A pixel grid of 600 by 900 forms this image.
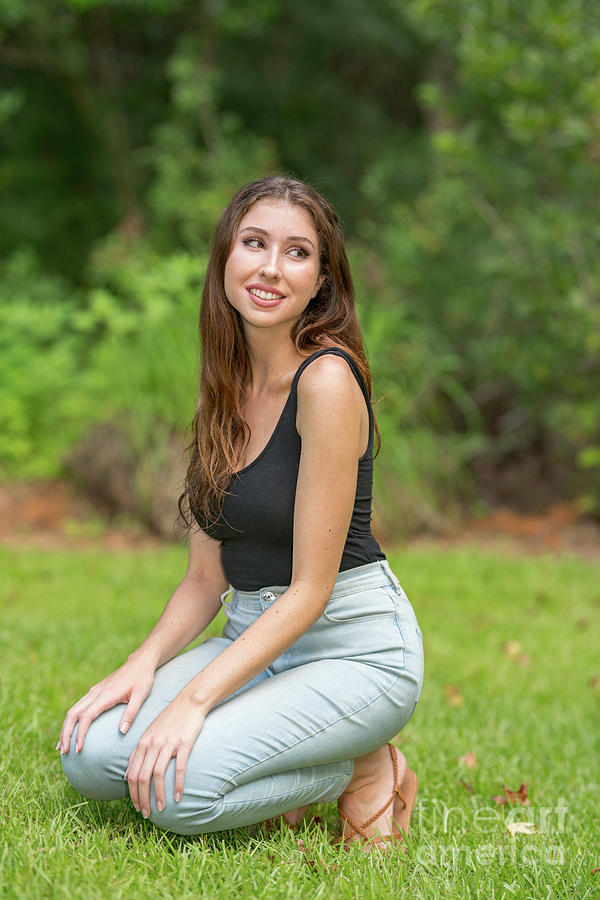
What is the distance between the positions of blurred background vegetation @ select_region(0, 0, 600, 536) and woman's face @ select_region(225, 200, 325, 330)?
88cm

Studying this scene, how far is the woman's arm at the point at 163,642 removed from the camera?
2162mm

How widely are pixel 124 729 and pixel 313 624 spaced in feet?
1.56

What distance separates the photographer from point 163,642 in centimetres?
237

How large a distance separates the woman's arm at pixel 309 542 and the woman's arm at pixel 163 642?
188 mm

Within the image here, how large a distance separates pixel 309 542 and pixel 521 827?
955 millimetres

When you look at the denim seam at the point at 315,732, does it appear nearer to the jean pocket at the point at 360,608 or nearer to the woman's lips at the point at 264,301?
the jean pocket at the point at 360,608

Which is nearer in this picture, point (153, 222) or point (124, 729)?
point (124, 729)

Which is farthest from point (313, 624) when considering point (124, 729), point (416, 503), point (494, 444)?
point (494, 444)

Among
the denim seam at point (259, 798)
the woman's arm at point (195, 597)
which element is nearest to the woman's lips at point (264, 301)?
the woman's arm at point (195, 597)

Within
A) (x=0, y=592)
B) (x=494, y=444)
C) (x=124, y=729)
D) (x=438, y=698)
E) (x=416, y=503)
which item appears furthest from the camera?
(x=494, y=444)

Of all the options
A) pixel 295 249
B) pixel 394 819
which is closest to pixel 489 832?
pixel 394 819

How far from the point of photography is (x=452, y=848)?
219cm

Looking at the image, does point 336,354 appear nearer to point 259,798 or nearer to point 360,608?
point 360,608

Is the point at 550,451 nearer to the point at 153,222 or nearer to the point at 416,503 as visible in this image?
the point at 416,503
